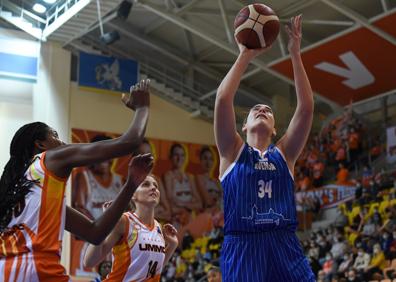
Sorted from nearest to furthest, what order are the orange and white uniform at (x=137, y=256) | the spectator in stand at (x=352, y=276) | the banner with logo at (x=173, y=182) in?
the orange and white uniform at (x=137, y=256) < the spectator in stand at (x=352, y=276) < the banner with logo at (x=173, y=182)

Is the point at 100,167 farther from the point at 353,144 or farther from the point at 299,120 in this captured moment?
the point at 299,120

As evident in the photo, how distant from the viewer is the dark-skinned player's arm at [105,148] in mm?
3195

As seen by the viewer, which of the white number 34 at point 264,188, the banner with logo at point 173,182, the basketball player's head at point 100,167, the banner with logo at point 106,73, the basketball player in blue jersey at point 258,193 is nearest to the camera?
the basketball player in blue jersey at point 258,193

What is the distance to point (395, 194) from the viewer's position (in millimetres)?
15594

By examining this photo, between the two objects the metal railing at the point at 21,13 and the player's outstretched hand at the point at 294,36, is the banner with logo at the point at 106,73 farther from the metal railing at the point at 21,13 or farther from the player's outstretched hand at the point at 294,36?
the player's outstretched hand at the point at 294,36

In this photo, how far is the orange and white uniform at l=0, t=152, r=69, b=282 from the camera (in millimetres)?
3271

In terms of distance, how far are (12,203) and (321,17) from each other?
16.0 meters

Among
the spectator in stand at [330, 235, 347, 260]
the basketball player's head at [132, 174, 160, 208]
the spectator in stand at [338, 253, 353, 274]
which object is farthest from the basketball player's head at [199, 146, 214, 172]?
the basketball player's head at [132, 174, 160, 208]

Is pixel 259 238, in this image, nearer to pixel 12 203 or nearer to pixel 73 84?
pixel 12 203

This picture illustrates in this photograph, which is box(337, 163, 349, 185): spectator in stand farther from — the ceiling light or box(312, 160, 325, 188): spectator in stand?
the ceiling light

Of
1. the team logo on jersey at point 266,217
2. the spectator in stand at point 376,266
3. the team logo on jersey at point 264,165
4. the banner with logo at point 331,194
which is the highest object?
the banner with logo at point 331,194

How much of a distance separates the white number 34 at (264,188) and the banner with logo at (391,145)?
14.2m

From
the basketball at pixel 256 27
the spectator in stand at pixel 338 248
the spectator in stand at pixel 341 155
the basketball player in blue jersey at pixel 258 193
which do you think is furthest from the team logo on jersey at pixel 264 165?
the spectator in stand at pixel 341 155

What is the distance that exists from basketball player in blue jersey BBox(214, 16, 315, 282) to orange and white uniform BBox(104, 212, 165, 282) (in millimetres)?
1633
